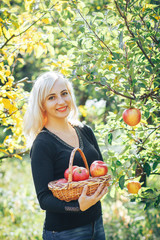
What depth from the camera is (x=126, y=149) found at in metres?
2.07

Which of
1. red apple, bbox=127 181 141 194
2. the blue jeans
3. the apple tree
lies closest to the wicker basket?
the blue jeans

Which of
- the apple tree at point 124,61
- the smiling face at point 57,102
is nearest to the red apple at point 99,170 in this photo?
the apple tree at point 124,61

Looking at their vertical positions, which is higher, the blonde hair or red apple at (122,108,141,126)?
the blonde hair

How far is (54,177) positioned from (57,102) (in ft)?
1.53

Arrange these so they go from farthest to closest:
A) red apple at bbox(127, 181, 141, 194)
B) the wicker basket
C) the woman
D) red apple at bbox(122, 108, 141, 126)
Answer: red apple at bbox(127, 181, 141, 194), red apple at bbox(122, 108, 141, 126), the woman, the wicker basket

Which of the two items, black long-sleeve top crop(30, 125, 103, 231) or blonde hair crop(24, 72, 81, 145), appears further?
blonde hair crop(24, 72, 81, 145)

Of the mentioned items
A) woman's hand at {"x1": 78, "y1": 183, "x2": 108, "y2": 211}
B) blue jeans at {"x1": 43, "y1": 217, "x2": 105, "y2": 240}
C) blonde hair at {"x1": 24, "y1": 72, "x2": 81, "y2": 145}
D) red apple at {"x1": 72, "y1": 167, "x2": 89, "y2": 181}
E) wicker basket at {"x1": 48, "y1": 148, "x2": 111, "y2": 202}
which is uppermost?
blonde hair at {"x1": 24, "y1": 72, "x2": 81, "y2": 145}

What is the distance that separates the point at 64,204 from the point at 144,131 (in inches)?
33.6

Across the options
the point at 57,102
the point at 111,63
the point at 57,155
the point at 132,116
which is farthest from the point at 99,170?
the point at 111,63

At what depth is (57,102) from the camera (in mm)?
1919

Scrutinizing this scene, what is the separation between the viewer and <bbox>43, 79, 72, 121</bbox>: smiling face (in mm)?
1919

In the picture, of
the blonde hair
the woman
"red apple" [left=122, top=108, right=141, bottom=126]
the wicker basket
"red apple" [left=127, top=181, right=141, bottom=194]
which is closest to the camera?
the wicker basket

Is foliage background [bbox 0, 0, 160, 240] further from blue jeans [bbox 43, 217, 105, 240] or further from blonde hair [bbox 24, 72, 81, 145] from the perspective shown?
blue jeans [bbox 43, 217, 105, 240]

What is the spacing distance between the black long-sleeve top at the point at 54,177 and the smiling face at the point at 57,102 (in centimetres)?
13
